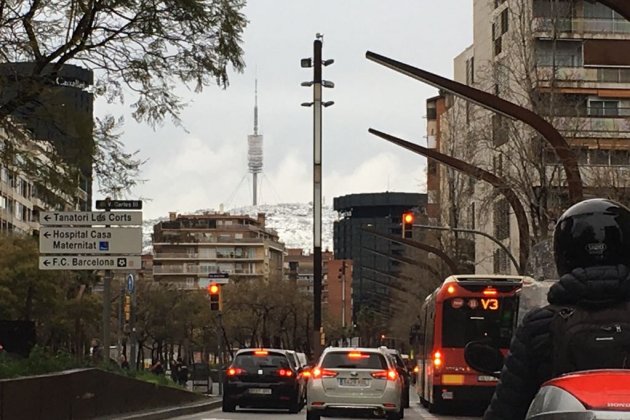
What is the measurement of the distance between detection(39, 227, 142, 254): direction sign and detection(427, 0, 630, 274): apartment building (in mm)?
10174

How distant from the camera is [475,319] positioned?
2770 cm

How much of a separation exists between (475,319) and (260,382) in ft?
19.0

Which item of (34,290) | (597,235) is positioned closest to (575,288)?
(597,235)

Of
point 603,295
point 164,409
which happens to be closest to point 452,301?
point 164,409

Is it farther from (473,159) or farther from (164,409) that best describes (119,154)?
(473,159)

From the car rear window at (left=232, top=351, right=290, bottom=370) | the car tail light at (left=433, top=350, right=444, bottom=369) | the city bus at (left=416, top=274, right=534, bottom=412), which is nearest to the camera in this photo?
the city bus at (left=416, top=274, right=534, bottom=412)

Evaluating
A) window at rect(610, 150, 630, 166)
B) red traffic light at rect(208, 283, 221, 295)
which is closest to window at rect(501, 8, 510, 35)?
window at rect(610, 150, 630, 166)

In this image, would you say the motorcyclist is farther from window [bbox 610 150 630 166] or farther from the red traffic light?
window [bbox 610 150 630 166]

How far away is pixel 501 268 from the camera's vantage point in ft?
230

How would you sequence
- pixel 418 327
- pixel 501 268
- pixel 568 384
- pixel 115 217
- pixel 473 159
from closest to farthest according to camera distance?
pixel 568 384 → pixel 115 217 → pixel 418 327 → pixel 473 159 → pixel 501 268

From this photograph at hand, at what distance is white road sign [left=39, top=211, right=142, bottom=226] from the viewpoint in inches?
985

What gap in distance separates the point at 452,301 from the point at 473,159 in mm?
12737

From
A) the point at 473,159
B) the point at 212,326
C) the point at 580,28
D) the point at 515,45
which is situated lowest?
the point at 212,326

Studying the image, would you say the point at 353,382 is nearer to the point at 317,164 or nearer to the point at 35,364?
the point at 35,364
